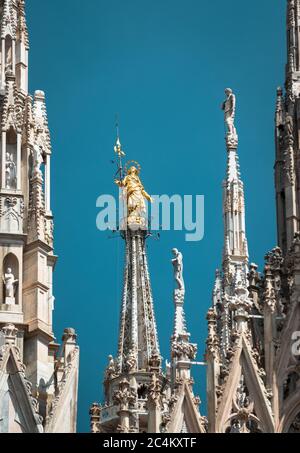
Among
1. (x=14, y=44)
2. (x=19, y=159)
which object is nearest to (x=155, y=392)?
(x=19, y=159)

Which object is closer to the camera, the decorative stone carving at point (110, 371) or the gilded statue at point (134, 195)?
the decorative stone carving at point (110, 371)

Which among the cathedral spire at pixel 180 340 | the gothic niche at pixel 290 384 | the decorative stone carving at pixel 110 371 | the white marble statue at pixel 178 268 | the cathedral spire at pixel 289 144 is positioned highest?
the cathedral spire at pixel 289 144

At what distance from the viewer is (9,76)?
246 feet

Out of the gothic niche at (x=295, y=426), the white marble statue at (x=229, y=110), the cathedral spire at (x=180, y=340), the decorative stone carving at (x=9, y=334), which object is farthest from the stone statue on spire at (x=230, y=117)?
the decorative stone carving at (x=9, y=334)

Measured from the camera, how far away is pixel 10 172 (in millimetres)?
73812

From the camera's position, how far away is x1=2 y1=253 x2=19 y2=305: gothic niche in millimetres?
72375

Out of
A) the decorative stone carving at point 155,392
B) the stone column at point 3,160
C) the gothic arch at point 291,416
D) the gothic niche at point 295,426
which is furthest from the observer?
the gothic arch at point 291,416

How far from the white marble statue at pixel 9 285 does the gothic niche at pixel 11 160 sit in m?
2.11

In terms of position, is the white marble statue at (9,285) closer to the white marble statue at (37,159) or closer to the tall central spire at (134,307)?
the white marble statue at (37,159)

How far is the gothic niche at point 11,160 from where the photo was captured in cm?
7369

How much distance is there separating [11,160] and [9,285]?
3.21 meters

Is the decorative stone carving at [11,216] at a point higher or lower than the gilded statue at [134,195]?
lower

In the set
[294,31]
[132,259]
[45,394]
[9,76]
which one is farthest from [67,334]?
[132,259]
